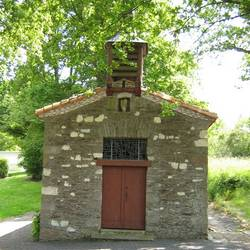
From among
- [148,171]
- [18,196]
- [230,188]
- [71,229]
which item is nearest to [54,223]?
[71,229]

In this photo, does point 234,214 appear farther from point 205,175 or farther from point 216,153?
point 216,153

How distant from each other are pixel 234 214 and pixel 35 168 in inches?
620

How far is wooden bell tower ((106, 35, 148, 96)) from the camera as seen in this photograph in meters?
13.3

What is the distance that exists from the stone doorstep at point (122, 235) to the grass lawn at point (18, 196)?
7.83 meters

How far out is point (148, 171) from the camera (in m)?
13.4

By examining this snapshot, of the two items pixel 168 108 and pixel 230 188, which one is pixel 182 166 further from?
pixel 230 188

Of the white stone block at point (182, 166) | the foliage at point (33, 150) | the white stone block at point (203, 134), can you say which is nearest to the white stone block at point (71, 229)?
the white stone block at point (182, 166)

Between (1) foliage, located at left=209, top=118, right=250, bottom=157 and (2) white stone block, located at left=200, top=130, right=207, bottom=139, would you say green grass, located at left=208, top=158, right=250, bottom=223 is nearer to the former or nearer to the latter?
(2) white stone block, located at left=200, top=130, right=207, bottom=139

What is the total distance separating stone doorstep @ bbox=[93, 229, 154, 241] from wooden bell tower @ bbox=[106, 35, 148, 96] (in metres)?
4.18

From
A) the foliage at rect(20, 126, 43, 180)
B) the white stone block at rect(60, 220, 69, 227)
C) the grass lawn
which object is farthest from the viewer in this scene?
the foliage at rect(20, 126, 43, 180)

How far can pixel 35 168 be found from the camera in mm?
29922

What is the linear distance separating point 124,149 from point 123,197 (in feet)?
4.86

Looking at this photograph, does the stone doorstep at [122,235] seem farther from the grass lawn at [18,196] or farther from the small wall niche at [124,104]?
the grass lawn at [18,196]

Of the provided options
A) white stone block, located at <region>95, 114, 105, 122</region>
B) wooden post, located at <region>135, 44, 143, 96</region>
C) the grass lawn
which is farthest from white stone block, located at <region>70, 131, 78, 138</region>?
the grass lawn
